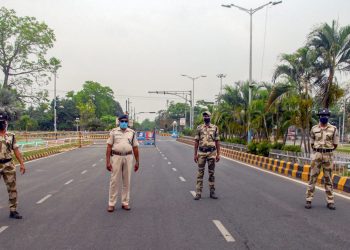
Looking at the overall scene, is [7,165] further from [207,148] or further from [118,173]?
[207,148]

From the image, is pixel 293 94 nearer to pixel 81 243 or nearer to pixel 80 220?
pixel 80 220

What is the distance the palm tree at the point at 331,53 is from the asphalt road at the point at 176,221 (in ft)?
28.6

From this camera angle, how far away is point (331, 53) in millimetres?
21844

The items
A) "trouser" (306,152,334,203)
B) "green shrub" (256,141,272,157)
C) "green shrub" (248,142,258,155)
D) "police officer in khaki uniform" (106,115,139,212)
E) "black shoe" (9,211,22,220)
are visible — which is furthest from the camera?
"green shrub" (248,142,258,155)

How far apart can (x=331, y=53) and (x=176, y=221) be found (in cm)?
1581

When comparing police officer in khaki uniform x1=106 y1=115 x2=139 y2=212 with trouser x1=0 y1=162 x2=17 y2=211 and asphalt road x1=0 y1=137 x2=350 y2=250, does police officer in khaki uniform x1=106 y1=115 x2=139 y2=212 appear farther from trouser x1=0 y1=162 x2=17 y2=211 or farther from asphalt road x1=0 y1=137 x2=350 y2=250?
trouser x1=0 y1=162 x2=17 y2=211

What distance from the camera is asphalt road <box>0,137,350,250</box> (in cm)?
709

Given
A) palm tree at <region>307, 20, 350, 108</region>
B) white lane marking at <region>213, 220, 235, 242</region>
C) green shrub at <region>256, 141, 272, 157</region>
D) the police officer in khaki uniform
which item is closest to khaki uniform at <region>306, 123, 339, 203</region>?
white lane marking at <region>213, 220, 235, 242</region>

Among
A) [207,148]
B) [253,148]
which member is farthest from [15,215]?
[253,148]

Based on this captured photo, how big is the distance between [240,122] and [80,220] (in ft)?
104

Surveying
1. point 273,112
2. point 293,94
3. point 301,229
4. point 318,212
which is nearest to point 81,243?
point 301,229

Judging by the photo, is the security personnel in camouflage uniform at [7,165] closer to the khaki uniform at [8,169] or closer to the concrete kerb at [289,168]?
the khaki uniform at [8,169]

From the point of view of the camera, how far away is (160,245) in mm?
6898

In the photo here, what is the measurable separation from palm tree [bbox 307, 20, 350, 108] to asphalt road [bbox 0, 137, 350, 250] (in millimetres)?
8722
